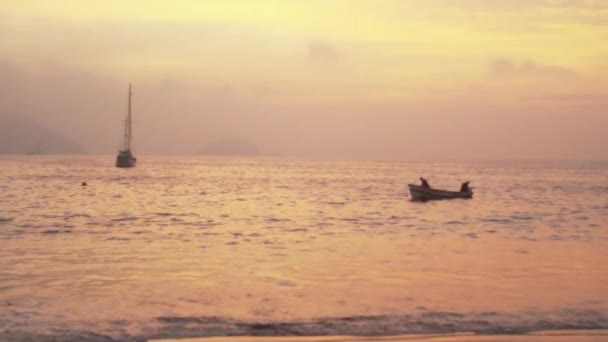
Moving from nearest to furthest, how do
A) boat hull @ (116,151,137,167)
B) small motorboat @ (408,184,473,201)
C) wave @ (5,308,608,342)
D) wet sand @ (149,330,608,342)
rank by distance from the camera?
wet sand @ (149,330,608,342)
wave @ (5,308,608,342)
small motorboat @ (408,184,473,201)
boat hull @ (116,151,137,167)

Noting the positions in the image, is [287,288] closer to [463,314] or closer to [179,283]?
[179,283]

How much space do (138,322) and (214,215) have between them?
82.6 ft

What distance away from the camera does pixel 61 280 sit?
15.2 m

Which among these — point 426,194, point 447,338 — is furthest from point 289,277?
point 426,194

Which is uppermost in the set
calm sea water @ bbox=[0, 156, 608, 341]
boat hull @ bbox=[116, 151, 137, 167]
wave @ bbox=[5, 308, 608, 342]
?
boat hull @ bbox=[116, 151, 137, 167]

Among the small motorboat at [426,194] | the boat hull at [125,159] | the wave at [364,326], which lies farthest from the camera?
the boat hull at [125,159]

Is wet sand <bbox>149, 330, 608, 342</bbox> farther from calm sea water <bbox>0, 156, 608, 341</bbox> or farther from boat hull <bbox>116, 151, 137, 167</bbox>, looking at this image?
boat hull <bbox>116, 151, 137, 167</bbox>

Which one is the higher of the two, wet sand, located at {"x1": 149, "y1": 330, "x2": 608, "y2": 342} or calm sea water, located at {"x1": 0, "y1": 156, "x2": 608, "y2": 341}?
wet sand, located at {"x1": 149, "y1": 330, "x2": 608, "y2": 342}

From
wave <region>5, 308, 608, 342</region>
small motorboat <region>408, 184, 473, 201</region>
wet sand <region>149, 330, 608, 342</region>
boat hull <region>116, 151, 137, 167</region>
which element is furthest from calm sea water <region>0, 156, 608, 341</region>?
boat hull <region>116, 151, 137, 167</region>

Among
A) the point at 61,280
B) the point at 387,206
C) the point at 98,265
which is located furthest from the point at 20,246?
the point at 387,206

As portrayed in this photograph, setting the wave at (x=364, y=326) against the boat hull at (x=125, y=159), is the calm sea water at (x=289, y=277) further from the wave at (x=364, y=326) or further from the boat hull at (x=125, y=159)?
the boat hull at (x=125, y=159)

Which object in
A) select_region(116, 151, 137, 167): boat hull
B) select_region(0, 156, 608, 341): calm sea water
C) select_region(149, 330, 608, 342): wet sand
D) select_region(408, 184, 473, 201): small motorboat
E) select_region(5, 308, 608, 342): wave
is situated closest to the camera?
select_region(149, 330, 608, 342): wet sand

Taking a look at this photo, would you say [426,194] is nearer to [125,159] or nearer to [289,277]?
[289,277]

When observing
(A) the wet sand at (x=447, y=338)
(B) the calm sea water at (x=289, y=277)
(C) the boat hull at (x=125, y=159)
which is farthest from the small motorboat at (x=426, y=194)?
(C) the boat hull at (x=125, y=159)
